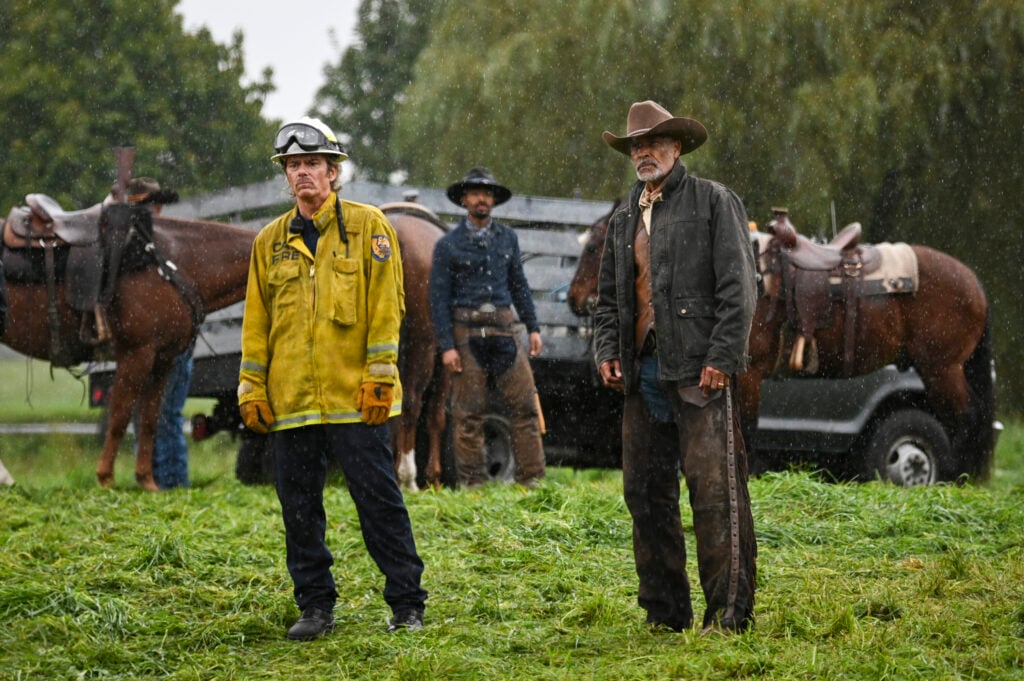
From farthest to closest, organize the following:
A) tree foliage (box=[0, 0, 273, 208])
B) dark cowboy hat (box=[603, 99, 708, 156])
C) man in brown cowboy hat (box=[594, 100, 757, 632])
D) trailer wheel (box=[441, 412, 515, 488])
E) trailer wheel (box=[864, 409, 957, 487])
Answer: tree foliage (box=[0, 0, 273, 208]), trailer wheel (box=[864, 409, 957, 487]), trailer wheel (box=[441, 412, 515, 488]), dark cowboy hat (box=[603, 99, 708, 156]), man in brown cowboy hat (box=[594, 100, 757, 632])

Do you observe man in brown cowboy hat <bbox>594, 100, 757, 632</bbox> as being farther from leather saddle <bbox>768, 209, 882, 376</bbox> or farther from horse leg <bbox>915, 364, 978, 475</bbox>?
horse leg <bbox>915, 364, 978, 475</bbox>

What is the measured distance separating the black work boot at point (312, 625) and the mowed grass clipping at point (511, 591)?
0.08 metres

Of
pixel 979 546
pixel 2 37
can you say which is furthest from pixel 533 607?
pixel 2 37

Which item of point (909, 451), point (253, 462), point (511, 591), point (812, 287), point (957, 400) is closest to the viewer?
point (511, 591)

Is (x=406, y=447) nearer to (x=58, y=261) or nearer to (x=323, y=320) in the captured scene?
(x=58, y=261)

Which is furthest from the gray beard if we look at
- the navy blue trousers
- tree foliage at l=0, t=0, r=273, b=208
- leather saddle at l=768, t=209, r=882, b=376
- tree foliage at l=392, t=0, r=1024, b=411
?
tree foliage at l=0, t=0, r=273, b=208

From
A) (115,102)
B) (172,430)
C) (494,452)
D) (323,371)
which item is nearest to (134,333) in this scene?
(172,430)

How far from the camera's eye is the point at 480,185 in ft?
33.6

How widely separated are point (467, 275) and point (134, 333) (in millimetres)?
2336

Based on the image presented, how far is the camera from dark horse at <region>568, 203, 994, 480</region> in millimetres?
10656

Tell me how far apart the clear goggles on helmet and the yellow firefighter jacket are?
9.2 inches

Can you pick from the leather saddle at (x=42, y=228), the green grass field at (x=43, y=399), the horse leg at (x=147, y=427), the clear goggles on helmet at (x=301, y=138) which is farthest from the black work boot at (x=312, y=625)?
the green grass field at (x=43, y=399)

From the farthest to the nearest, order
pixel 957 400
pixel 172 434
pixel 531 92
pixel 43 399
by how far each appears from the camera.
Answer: pixel 43 399
pixel 531 92
pixel 957 400
pixel 172 434

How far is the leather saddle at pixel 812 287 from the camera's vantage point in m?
10.7
